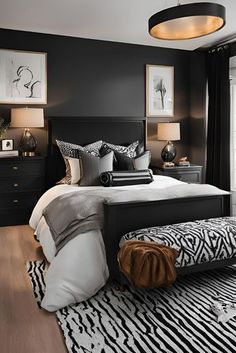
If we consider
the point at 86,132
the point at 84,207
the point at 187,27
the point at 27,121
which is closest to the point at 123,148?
the point at 86,132

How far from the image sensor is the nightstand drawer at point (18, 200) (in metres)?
4.59

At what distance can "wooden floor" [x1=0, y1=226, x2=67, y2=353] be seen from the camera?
2.03 m

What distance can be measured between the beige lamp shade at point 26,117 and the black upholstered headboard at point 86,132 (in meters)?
0.36

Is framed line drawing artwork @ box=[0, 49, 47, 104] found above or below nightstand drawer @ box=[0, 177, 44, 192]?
above

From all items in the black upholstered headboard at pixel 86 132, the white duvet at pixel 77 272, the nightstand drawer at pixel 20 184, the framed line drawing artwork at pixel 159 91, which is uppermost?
the framed line drawing artwork at pixel 159 91

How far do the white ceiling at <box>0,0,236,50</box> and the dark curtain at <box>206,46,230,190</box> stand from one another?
0.34 meters

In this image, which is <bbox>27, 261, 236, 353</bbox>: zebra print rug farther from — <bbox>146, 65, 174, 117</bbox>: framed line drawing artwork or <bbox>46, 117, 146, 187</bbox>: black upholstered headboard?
<bbox>146, 65, 174, 117</bbox>: framed line drawing artwork

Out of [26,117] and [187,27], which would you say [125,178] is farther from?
[187,27]

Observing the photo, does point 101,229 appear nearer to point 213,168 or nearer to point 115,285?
point 115,285

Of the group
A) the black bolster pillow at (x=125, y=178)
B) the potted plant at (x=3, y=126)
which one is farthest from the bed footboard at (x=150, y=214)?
the potted plant at (x=3, y=126)

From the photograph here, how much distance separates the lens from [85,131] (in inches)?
198

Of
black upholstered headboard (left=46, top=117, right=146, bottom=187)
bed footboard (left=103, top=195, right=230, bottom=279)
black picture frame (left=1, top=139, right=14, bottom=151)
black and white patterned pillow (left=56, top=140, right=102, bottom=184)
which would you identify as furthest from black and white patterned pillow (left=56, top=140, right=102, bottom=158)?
bed footboard (left=103, top=195, right=230, bottom=279)

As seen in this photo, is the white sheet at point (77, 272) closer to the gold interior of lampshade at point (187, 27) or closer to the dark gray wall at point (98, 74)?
the gold interior of lampshade at point (187, 27)

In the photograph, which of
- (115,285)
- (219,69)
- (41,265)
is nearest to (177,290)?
(115,285)
